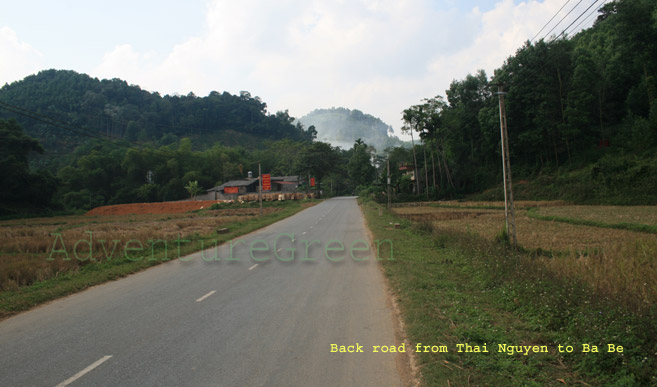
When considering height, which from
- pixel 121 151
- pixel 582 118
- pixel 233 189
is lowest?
pixel 233 189

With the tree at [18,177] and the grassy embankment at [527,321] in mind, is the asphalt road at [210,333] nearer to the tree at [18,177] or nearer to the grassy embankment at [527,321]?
the grassy embankment at [527,321]

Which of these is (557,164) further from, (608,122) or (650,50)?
(650,50)

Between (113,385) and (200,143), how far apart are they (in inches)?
6015

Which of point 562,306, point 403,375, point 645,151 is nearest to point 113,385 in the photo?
point 403,375

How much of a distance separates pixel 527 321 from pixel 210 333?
4896 mm

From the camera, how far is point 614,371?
12.9ft

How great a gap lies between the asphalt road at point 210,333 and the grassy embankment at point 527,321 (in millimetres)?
681

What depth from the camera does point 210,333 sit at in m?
5.92

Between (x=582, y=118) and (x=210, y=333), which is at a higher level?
(x=582, y=118)

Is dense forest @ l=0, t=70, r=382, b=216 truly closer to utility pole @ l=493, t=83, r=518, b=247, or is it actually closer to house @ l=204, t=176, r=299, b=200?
house @ l=204, t=176, r=299, b=200

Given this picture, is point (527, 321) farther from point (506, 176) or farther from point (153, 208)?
point (153, 208)

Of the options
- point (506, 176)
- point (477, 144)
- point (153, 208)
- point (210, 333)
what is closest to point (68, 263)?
point (210, 333)

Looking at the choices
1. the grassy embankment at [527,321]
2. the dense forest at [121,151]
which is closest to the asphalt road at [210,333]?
the grassy embankment at [527,321]

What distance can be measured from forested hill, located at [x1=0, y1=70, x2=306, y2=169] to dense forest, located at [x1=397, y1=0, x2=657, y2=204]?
2911 inches
